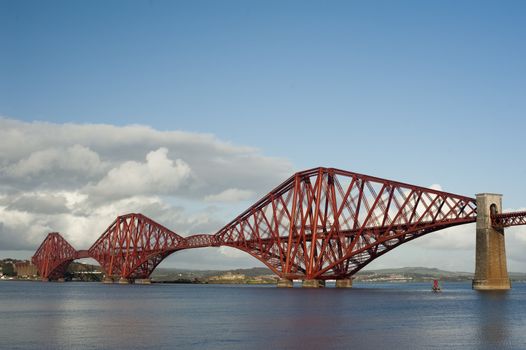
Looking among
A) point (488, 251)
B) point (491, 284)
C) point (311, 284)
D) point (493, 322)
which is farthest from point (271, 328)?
point (311, 284)

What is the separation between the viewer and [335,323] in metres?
52.4

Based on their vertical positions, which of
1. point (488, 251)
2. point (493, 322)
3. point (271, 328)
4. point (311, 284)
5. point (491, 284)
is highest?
point (488, 251)

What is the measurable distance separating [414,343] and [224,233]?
382 ft

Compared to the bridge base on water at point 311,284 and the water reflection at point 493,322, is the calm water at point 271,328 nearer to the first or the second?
the water reflection at point 493,322

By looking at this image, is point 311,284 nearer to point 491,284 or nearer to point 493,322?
point 491,284

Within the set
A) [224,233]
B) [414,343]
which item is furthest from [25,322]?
[224,233]

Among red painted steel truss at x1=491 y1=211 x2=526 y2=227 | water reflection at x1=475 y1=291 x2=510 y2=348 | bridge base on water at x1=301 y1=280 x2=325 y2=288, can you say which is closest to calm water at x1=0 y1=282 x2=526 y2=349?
water reflection at x1=475 y1=291 x2=510 y2=348

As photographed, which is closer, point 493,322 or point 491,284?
point 493,322

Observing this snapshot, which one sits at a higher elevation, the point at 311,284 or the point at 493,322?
the point at 311,284

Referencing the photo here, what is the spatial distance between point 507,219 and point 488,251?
203 inches

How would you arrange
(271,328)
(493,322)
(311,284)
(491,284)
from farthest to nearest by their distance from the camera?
(311,284), (491,284), (493,322), (271,328)

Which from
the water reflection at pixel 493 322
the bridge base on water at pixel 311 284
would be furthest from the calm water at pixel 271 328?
the bridge base on water at pixel 311 284

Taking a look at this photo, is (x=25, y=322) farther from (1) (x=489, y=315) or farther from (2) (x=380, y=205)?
(2) (x=380, y=205)

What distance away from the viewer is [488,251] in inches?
3824
